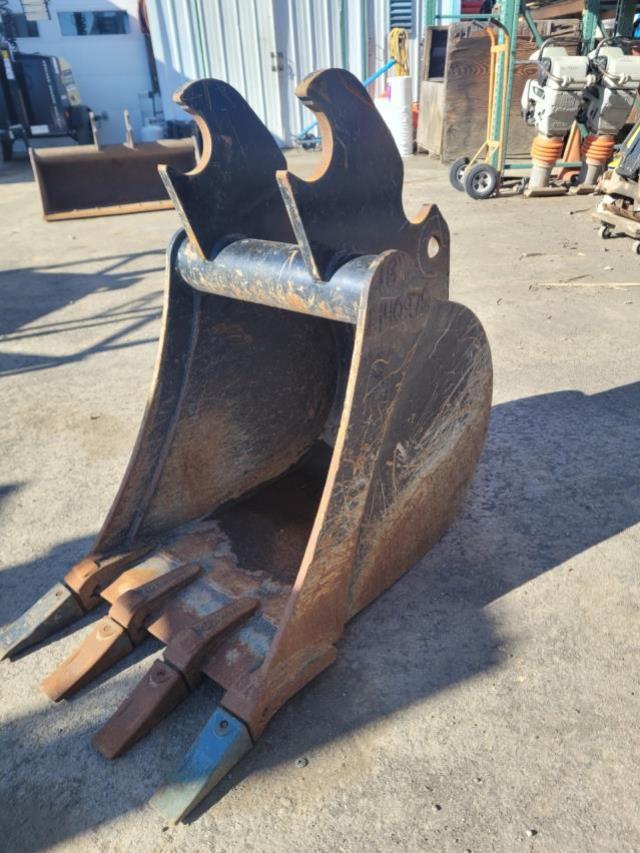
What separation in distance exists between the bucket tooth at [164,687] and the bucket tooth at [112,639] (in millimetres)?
171

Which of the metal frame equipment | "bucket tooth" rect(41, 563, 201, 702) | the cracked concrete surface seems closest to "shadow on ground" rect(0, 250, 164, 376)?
the cracked concrete surface

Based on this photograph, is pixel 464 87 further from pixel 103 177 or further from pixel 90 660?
pixel 90 660

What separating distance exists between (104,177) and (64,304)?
12.9 feet

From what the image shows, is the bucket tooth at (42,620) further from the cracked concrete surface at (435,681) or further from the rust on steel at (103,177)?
the rust on steel at (103,177)

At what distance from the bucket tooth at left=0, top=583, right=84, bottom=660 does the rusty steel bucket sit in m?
7.08

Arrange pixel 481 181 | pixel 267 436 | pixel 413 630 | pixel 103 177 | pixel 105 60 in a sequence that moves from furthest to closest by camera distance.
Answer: pixel 105 60
pixel 103 177
pixel 481 181
pixel 267 436
pixel 413 630

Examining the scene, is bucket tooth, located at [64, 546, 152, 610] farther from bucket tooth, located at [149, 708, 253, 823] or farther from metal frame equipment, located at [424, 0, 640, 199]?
metal frame equipment, located at [424, 0, 640, 199]

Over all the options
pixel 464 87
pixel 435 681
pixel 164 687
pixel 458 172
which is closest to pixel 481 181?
pixel 458 172

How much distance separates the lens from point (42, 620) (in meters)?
2.00

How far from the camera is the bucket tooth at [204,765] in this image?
1.51 m

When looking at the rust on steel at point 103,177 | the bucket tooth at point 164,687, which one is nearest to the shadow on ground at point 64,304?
the rust on steel at point 103,177

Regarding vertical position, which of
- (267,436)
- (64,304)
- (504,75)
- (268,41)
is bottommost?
(64,304)

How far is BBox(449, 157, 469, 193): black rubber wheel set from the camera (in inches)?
331

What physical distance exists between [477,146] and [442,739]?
990 cm
